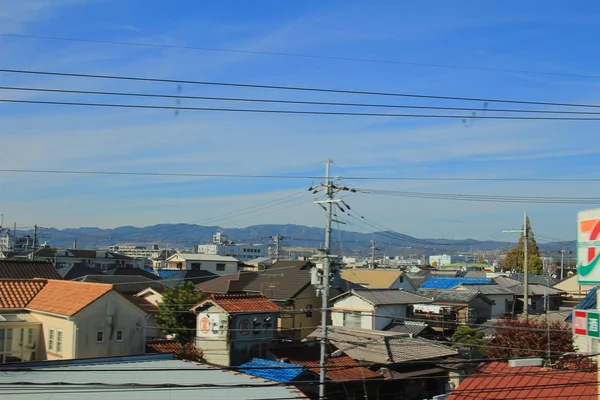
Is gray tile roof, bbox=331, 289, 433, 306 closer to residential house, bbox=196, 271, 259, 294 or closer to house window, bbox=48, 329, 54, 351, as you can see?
residential house, bbox=196, 271, 259, 294

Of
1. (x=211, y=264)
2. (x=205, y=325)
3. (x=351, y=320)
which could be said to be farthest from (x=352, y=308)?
(x=211, y=264)

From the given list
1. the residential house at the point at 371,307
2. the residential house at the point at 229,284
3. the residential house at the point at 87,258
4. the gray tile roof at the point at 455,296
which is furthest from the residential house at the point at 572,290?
the residential house at the point at 87,258

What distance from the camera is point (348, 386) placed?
23.5 m

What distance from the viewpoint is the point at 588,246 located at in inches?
520

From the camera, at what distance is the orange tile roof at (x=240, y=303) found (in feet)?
85.5

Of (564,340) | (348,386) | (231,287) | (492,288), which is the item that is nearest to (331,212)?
(348,386)

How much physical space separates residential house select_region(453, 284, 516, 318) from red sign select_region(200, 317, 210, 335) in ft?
72.9

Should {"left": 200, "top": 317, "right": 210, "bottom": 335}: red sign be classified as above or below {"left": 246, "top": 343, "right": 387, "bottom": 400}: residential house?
above

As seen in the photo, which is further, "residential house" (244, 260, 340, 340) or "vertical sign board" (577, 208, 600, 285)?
"residential house" (244, 260, 340, 340)

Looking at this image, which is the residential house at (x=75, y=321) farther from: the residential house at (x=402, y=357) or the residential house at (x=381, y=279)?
the residential house at (x=381, y=279)

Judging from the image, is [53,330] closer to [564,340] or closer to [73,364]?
[73,364]

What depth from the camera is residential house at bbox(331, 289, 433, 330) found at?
3238 centimetres

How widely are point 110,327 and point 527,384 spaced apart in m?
14.9

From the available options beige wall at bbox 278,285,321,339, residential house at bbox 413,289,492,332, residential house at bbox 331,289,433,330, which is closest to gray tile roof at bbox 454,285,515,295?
residential house at bbox 413,289,492,332
